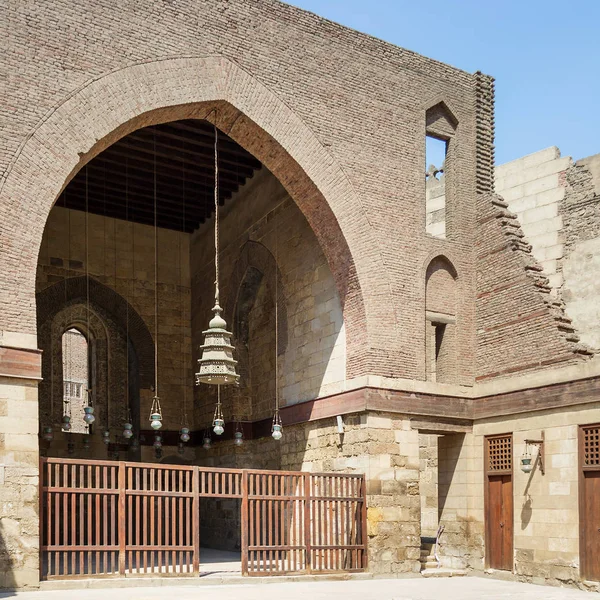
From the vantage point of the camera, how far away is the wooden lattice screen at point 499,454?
45.8 feet

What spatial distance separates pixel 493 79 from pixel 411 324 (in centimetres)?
501

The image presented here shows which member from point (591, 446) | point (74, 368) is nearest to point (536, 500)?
point (591, 446)

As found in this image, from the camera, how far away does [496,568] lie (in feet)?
45.5

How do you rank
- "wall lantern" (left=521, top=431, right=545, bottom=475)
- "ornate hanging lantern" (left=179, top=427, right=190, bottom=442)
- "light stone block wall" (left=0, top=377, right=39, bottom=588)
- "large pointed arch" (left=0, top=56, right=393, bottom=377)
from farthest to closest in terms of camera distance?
"ornate hanging lantern" (left=179, top=427, right=190, bottom=442)
"wall lantern" (left=521, top=431, right=545, bottom=475)
"large pointed arch" (left=0, top=56, right=393, bottom=377)
"light stone block wall" (left=0, top=377, right=39, bottom=588)

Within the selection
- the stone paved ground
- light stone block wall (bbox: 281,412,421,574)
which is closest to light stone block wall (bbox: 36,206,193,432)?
light stone block wall (bbox: 281,412,421,574)

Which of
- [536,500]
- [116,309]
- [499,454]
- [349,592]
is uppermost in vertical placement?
[116,309]

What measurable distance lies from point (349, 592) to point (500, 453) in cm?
402

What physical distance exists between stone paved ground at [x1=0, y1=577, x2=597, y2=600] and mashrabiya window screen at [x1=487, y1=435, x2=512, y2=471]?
5.75 ft

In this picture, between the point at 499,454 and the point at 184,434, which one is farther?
the point at 184,434

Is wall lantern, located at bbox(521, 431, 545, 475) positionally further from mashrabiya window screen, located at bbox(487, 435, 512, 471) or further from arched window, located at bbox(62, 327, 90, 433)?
arched window, located at bbox(62, 327, 90, 433)

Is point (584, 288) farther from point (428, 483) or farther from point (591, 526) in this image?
point (591, 526)

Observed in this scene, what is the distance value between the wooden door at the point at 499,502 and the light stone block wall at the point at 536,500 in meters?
0.11

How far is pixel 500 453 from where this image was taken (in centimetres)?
1410

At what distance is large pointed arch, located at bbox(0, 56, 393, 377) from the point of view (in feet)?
36.2
